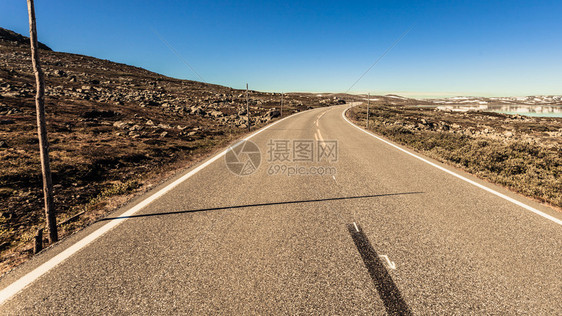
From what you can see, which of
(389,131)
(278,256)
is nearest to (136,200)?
(278,256)

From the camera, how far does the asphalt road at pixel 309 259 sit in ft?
7.01

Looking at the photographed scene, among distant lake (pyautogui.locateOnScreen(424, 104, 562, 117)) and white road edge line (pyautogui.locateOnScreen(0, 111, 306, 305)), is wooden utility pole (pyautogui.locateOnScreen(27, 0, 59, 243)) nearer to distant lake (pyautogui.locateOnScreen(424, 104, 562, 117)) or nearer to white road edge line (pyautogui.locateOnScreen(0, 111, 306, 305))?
white road edge line (pyautogui.locateOnScreen(0, 111, 306, 305))

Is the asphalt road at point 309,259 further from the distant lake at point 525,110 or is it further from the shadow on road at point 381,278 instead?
the distant lake at point 525,110

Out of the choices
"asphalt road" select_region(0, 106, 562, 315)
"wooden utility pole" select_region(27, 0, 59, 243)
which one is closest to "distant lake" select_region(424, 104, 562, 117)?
"asphalt road" select_region(0, 106, 562, 315)

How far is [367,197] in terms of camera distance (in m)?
4.70

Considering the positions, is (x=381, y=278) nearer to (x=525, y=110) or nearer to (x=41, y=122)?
(x=41, y=122)

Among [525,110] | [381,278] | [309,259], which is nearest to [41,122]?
[309,259]

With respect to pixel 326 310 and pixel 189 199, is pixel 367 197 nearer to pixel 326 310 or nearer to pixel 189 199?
pixel 326 310

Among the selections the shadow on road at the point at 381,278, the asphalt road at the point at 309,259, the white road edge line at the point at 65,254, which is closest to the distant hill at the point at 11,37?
the white road edge line at the point at 65,254

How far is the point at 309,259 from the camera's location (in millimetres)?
2781

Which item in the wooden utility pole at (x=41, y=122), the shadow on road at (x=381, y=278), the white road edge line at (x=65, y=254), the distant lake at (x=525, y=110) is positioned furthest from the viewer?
the distant lake at (x=525, y=110)

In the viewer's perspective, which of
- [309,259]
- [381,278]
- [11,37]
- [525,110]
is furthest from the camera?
[525,110]

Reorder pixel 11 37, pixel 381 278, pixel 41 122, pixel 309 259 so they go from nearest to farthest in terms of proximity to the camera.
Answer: pixel 381 278, pixel 309 259, pixel 41 122, pixel 11 37

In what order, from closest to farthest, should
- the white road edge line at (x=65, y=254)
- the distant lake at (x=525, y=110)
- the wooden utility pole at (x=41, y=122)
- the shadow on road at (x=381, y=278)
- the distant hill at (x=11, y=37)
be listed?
1. the shadow on road at (x=381, y=278)
2. the white road edge line at (x=65, y=254)
3. the wooden utility pole at (x=41, y=122)
4. the distant lake at (x=525, y=110)
5. the distant hill at (x=11, y=37)
